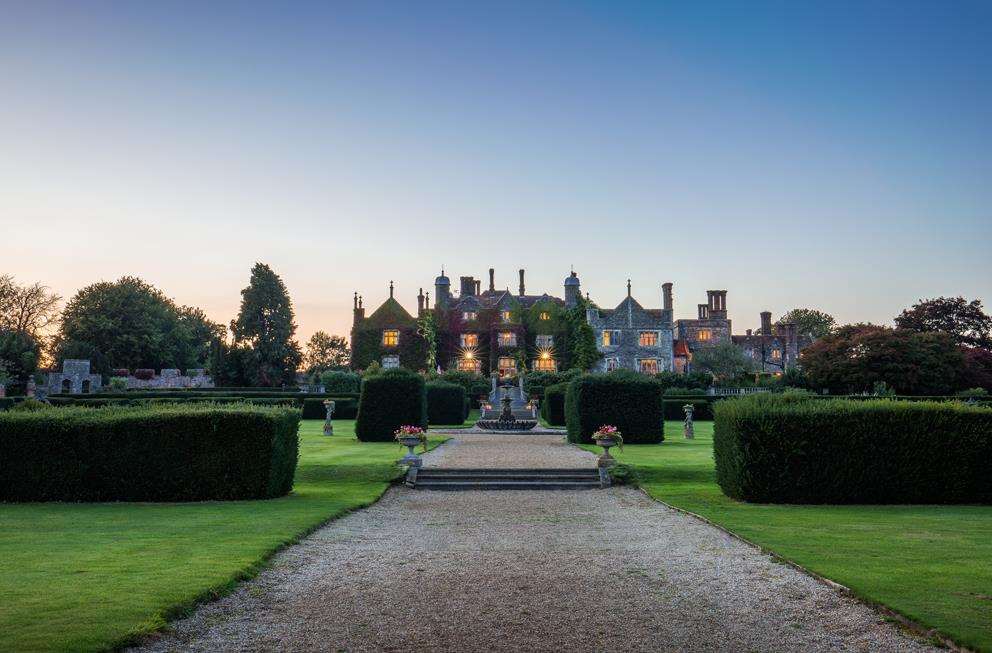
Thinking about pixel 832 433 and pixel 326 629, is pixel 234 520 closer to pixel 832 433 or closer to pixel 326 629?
pixel 326 629

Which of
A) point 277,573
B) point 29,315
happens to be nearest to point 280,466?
point 277,573

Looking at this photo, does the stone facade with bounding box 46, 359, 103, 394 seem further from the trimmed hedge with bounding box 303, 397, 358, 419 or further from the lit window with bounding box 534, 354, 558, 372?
the lit window with bounding box 534, 354, 558, 372

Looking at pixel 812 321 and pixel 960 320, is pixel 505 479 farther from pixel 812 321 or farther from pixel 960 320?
pixel 812 321

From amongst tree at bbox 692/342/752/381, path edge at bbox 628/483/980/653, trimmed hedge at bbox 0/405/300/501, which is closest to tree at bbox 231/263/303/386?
tree at bbox 692/342/752/381

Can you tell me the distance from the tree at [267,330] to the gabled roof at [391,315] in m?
7.76

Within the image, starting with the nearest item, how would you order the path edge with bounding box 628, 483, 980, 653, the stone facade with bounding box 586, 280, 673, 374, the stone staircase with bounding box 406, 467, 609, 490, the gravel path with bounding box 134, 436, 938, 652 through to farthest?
the path edge with bounding box 628, 483, 980, 653, the gravel path with bounding box 134, 436, 938, 652, the stone staircase with bounding box 406, 467, 609, 490, the stone facade with bounding box 586, 280, 673, 374

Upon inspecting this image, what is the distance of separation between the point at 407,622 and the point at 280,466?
1014cm

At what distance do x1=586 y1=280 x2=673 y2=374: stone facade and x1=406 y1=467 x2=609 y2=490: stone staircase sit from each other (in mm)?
58365

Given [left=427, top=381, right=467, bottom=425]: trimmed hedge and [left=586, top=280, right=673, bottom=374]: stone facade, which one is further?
[left=586, top=280, right=673, bottom=374]: stone facade

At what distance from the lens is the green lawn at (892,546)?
7602 mm

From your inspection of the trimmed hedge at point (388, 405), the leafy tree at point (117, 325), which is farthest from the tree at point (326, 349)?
the trimmed hedge at point (388, 405)

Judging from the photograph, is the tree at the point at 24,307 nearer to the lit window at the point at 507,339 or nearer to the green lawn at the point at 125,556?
the lit window at the point at 507,339

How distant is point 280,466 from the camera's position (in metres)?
16.8

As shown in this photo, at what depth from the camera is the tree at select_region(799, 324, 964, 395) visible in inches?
2333
